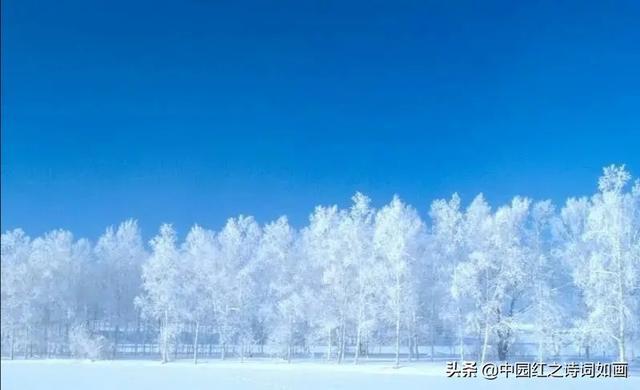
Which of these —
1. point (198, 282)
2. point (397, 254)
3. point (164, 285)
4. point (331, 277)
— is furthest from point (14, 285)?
point (397, 254)

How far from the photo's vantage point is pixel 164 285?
1367 inches

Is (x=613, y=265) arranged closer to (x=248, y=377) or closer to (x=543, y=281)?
(x=543, y=281)

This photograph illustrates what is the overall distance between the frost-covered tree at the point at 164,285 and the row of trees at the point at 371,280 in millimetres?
74

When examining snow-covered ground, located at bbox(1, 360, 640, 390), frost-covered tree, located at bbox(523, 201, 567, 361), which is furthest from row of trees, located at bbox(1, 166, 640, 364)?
snow-covered ground, located at bbox(1, 360, 640, 390)

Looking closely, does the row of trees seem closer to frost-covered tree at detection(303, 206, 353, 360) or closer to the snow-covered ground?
frost-covered tree at detection(303, 206, 353, 360)

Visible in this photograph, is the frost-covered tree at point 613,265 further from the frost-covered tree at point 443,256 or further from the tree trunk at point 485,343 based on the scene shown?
the frost-covered tree at point 443,256

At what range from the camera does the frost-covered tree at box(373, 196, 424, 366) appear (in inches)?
1248

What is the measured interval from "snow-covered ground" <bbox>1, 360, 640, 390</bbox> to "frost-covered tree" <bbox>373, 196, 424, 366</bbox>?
2764mm

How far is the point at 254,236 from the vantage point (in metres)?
39.3

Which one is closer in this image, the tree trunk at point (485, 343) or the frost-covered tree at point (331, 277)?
the tree trunk at point (485, 343)

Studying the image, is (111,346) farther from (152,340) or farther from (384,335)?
(384,335)

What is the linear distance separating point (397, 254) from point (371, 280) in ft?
6.37

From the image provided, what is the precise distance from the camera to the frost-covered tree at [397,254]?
31688 mm

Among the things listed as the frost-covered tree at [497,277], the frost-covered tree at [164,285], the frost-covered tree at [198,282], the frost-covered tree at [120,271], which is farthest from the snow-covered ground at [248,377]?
the frost-covered tree at [120,271]
